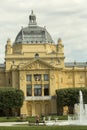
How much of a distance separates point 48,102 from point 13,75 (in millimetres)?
10930

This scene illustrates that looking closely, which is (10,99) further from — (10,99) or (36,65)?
(36,65)

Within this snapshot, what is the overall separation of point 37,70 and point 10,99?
1319cm

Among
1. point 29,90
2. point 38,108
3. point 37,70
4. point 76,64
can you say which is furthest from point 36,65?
point 76,64

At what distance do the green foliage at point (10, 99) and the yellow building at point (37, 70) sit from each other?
7.64 meters

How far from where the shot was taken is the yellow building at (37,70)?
140 meters

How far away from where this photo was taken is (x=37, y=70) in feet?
461

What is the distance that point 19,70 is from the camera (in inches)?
5536

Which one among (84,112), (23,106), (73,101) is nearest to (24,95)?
(23,106)

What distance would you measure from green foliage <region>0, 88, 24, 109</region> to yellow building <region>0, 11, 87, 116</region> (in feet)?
25.1

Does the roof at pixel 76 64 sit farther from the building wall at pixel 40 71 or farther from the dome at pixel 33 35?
the dome at pixel 33 35

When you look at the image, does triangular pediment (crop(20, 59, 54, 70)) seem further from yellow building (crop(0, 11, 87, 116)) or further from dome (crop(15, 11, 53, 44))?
dome (crop(15, 11, 53, 44))

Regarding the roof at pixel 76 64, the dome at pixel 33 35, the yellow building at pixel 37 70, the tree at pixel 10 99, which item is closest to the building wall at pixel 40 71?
the yellow building at pixel 37 70

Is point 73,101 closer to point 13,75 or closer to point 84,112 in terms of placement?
point 13,75

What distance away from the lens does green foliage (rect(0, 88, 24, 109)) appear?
13062 centimetres
